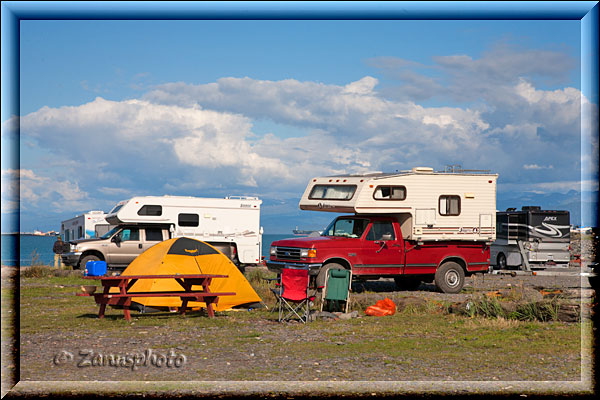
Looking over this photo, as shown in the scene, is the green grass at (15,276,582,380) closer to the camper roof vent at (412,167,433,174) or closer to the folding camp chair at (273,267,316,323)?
the folding camp chair at (273,267,316,323)

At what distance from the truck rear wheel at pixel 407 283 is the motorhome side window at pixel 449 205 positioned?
2.27 m

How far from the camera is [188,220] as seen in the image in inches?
872

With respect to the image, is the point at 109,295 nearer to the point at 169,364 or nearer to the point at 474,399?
the point at 169,364

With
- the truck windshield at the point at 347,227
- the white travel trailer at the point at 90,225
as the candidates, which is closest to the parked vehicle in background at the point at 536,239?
the truck windshield at the point at 347,227

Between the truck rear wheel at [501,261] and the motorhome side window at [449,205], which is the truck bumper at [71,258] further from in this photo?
the truck rear wheel at [501,261]

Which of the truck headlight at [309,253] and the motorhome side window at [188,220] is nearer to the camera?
the truck headlight at [309,253]

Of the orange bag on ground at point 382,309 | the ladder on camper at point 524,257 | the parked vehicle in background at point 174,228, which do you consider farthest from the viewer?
the ladder on camper at point 524,257

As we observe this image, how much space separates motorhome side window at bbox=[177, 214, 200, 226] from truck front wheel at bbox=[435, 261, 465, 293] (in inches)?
345

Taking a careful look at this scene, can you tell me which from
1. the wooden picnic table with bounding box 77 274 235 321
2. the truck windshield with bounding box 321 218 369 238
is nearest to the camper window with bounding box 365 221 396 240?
the truck windshield with bounding box 321 218 369 238

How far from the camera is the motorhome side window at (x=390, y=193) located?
16.4 meters

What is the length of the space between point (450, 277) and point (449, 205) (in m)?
1.89

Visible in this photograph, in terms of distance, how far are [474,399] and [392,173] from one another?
1138 centimetres

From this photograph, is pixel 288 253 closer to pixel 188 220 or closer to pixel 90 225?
pixel 188 220

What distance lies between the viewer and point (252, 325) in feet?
36.5
